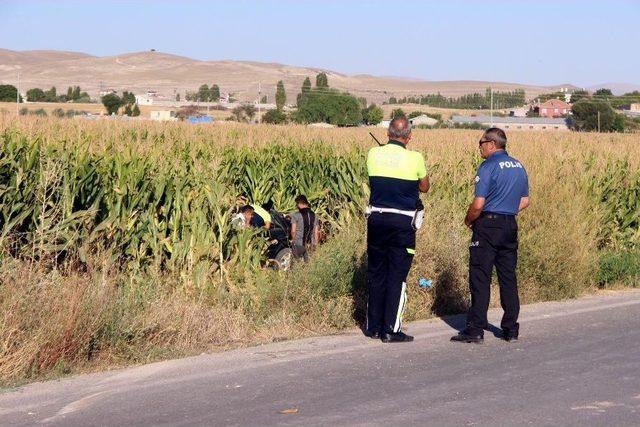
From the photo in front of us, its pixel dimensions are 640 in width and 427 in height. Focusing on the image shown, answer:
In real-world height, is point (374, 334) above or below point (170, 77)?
below

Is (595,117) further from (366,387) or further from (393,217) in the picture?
(366,387)

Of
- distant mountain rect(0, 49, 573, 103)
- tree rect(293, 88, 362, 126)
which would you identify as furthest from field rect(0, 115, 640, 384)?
distant mountain rect(0, 49, 573, 103)

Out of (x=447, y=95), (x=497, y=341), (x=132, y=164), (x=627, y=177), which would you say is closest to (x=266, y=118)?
(x=627, y=177)

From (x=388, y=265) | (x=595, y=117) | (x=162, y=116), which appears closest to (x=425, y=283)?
(x=388, y=265)

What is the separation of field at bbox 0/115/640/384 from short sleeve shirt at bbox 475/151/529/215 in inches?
76.6

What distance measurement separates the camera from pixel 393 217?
945 centimetres

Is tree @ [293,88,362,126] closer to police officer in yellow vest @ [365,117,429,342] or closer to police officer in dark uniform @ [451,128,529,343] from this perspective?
police officer in dark uniform @ [451,128,529,343]

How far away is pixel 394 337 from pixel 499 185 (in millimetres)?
1719

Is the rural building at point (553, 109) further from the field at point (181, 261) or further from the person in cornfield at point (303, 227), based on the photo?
the person in cornfield at point (303, 227)

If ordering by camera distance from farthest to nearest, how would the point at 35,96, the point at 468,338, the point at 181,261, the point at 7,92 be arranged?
the point at 35,96 → the point at 7,92 → the point at 181,261 → the point at 468,338

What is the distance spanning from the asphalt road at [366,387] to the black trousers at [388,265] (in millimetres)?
259

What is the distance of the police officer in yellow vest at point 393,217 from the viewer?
943 cm

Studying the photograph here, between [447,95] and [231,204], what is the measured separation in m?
162

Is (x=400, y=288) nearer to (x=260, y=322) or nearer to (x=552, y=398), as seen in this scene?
(x=260, y=322)
